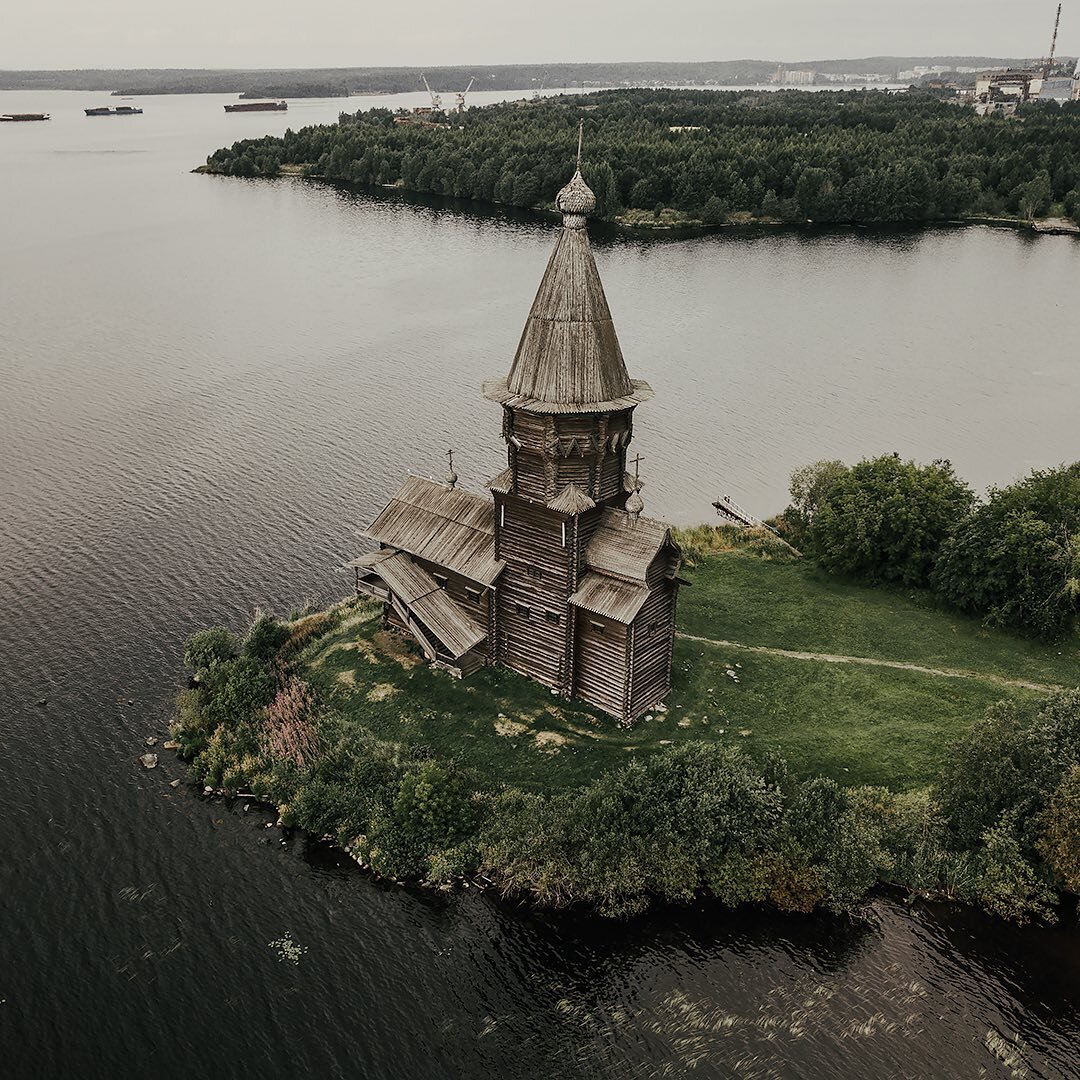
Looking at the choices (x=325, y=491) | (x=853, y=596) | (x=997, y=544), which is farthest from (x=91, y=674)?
(x=997, y=544)

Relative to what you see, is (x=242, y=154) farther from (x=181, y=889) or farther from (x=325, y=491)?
(x=181, y=889)

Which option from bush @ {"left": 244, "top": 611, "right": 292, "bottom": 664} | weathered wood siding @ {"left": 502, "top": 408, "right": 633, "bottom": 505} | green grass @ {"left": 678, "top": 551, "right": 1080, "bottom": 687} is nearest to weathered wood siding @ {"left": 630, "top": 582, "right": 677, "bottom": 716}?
weathered wood siding @ {"left": 502, "top": 408, "right": 633, "bottom": 505}

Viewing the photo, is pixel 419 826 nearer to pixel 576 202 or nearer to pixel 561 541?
pixel 561 541

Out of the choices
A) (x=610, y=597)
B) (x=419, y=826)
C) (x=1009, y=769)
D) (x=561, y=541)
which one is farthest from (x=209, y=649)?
(x=1009, y=769)

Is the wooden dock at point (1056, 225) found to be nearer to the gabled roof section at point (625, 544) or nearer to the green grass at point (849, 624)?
the green grass at point (849, 624)

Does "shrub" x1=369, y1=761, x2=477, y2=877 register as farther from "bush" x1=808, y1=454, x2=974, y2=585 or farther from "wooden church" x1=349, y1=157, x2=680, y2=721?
"bush" x1=808, y1=454, x2=974, y2=585
